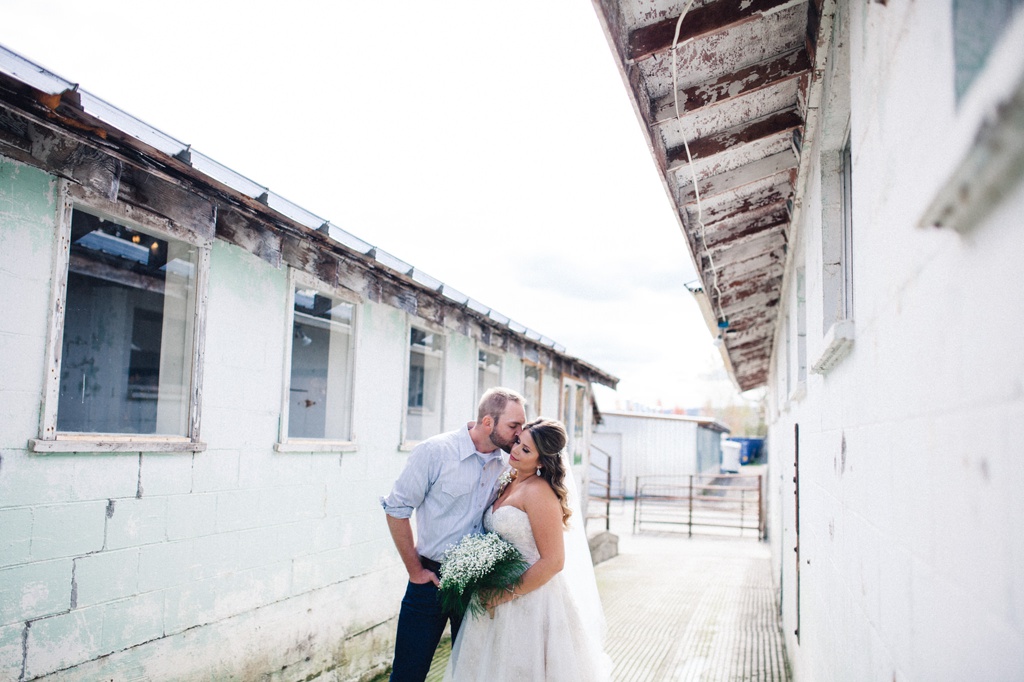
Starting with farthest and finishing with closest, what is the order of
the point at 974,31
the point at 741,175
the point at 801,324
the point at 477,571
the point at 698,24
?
the point at 801,324 → the point at 741,175 → the point at 477,571 → the point at 698,24 → the point at 974,31

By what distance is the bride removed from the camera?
341cm

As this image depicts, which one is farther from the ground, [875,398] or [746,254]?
[746,254]

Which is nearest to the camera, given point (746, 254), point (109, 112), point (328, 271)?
point (109, 112)

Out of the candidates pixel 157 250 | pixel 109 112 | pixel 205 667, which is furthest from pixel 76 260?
pixel 205 667

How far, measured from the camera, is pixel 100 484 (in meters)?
3.62

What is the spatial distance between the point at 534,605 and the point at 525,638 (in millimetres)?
147

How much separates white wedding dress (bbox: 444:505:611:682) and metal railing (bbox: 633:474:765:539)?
9571mm

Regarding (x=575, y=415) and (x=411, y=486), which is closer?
(x=411, y=486)

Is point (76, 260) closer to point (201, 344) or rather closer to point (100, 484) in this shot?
point (201, 344)

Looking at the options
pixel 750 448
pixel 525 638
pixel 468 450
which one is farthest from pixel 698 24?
pixel 750 448

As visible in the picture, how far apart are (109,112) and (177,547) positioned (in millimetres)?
2259

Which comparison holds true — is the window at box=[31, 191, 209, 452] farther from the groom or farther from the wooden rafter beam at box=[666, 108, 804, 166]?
the wooden rafter beam at box=[666, 108, 804, 166]

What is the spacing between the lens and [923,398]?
1.45 m

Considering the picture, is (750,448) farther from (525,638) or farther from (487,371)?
(525,638)
